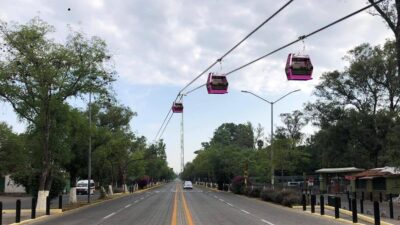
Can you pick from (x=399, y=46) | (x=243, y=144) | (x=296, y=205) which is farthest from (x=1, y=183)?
(x=243, y=144)

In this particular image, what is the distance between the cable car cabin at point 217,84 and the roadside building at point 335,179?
47194 mm

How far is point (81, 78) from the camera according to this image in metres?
35.2

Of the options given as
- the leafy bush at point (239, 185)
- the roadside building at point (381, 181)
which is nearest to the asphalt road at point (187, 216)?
the roadside building at point (381, 181)

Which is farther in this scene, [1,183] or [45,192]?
[1,183]

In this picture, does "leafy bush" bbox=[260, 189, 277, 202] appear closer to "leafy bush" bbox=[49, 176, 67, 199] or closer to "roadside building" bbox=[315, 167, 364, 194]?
"leafy bush" bbox=[49, 176, 67, 199]

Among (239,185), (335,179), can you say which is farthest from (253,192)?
(335,179)

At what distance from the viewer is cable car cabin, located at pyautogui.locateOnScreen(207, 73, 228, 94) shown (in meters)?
19.9

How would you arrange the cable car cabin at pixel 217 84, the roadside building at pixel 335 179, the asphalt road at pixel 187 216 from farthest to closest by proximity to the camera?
the roadside building at pixel 335 179 < the asphalt road at pixel 187 216 < the cable car cabin at pixel 217 84

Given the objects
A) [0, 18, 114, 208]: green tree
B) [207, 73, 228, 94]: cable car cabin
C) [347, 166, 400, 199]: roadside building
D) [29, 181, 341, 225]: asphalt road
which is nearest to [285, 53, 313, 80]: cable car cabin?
[207, 73, 228, 94]: cable car cabin

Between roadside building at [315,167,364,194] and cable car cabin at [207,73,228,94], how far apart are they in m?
47.2

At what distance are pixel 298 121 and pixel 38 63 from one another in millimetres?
108620

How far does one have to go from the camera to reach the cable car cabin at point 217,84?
1992cm

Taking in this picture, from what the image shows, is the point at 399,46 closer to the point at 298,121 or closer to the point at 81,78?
the point at 81,78

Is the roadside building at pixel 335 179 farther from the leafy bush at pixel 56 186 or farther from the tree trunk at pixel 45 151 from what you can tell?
the tree trunk at pixel 45 151
